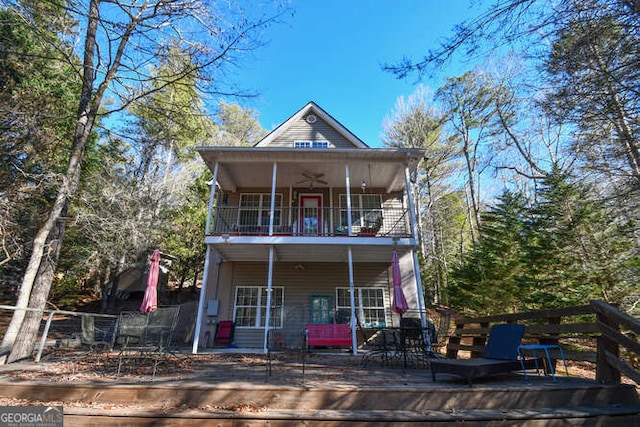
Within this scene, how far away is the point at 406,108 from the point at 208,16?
15.1m

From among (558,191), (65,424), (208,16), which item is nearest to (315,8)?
(208,16)

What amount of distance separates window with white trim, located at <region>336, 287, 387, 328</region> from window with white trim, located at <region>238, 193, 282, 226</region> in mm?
3902

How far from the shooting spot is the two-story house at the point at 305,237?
8.82m

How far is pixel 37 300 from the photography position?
6234 millimetres

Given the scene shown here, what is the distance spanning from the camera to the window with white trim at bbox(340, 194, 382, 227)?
1120cm

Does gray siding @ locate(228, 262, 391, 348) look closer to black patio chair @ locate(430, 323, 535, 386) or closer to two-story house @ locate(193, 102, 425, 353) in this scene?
two-story house @ locate(193, 102, 425, 353)

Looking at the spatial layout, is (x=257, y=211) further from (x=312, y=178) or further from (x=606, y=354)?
(x=606, y=354)

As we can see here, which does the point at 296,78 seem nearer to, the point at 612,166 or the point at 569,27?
the point at 569,27

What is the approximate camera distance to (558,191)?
32.0ft

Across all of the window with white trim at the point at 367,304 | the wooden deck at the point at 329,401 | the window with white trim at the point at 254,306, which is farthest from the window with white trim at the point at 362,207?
the wooden deck at the point at 329,401

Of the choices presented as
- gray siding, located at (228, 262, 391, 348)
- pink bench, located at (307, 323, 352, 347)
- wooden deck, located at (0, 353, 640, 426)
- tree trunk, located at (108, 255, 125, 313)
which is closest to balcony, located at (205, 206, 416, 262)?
gray siding, located at (228, 262, 391, 348)

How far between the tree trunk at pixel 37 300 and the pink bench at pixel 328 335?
Result: 5.94 metres

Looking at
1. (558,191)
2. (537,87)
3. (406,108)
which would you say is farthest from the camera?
(406,108)

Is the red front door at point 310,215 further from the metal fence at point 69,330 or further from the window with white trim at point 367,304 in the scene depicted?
the metal fence at point 69,330
